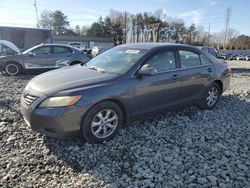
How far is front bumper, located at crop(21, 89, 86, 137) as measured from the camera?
3.54m

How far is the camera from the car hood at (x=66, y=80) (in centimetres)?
375

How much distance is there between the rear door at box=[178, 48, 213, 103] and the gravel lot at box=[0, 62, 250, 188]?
0.55 metres

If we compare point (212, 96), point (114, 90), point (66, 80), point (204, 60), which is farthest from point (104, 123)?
point (212, 96)

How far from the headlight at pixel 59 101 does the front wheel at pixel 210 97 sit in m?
3.18

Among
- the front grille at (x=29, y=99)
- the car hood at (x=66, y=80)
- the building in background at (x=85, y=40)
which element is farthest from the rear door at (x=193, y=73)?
the building in background at (x=85, y=40)

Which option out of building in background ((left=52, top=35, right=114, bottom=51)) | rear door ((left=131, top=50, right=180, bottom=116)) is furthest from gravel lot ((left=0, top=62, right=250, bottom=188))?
building in background ((left=52, top=35, right=114, bottom=51))

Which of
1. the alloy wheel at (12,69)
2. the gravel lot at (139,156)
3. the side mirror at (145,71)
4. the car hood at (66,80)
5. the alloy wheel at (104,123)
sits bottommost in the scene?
the gravel lot at (139,156)

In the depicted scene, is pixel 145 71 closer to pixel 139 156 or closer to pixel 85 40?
pixel 139 156

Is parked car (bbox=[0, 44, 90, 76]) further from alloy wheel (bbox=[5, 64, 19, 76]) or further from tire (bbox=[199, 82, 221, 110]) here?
tire (bbox=[199, 82, 221, 110])

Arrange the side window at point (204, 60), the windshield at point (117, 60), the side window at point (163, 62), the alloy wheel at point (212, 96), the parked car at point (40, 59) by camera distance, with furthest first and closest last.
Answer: the parked car at point (40, 59) → the alloy wheel at point (212, 96) → the side window at point (204, 60) → the side window at point (163, 62) → the windshield at point (117, 60)

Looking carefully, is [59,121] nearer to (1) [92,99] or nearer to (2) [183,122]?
(1) [92,99]

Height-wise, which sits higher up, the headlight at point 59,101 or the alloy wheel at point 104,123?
the headlight at point 59,101

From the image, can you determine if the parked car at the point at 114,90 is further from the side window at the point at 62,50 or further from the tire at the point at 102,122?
the side window at the point at 62,50

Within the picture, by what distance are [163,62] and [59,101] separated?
2.12m
